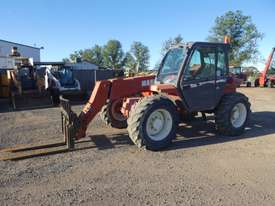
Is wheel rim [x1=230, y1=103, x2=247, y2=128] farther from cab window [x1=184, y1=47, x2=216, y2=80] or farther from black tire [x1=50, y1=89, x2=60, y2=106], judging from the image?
black tire [x1=50, y1=89, x2=60, y2=106]

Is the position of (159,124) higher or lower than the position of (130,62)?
lower

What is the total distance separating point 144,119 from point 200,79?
1925mm

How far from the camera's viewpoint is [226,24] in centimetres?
4997

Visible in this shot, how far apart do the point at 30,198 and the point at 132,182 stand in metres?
1.54

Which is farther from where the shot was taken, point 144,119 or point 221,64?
point 221,64

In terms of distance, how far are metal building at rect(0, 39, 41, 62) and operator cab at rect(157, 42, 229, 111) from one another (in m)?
31.8

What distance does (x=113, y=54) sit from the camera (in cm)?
10094

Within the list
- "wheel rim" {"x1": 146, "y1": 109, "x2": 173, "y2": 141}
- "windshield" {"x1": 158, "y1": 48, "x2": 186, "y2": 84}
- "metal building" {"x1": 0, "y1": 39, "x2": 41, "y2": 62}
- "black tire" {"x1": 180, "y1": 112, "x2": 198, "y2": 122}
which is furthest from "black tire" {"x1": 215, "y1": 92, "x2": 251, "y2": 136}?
"metal building" {"x1": 0, "y1": 39, "x2": 41, "y2": 62}

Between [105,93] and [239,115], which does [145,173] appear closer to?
[105,93]

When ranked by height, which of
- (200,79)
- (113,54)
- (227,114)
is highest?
(113,54)

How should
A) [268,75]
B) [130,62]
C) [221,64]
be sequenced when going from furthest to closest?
1. [130,62]
2. [268,75]
3. [221,64]

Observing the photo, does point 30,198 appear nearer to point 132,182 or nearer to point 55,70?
point 132,182

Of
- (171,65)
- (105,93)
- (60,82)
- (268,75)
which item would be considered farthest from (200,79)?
(268,75)

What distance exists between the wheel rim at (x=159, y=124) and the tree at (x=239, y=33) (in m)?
45.7
